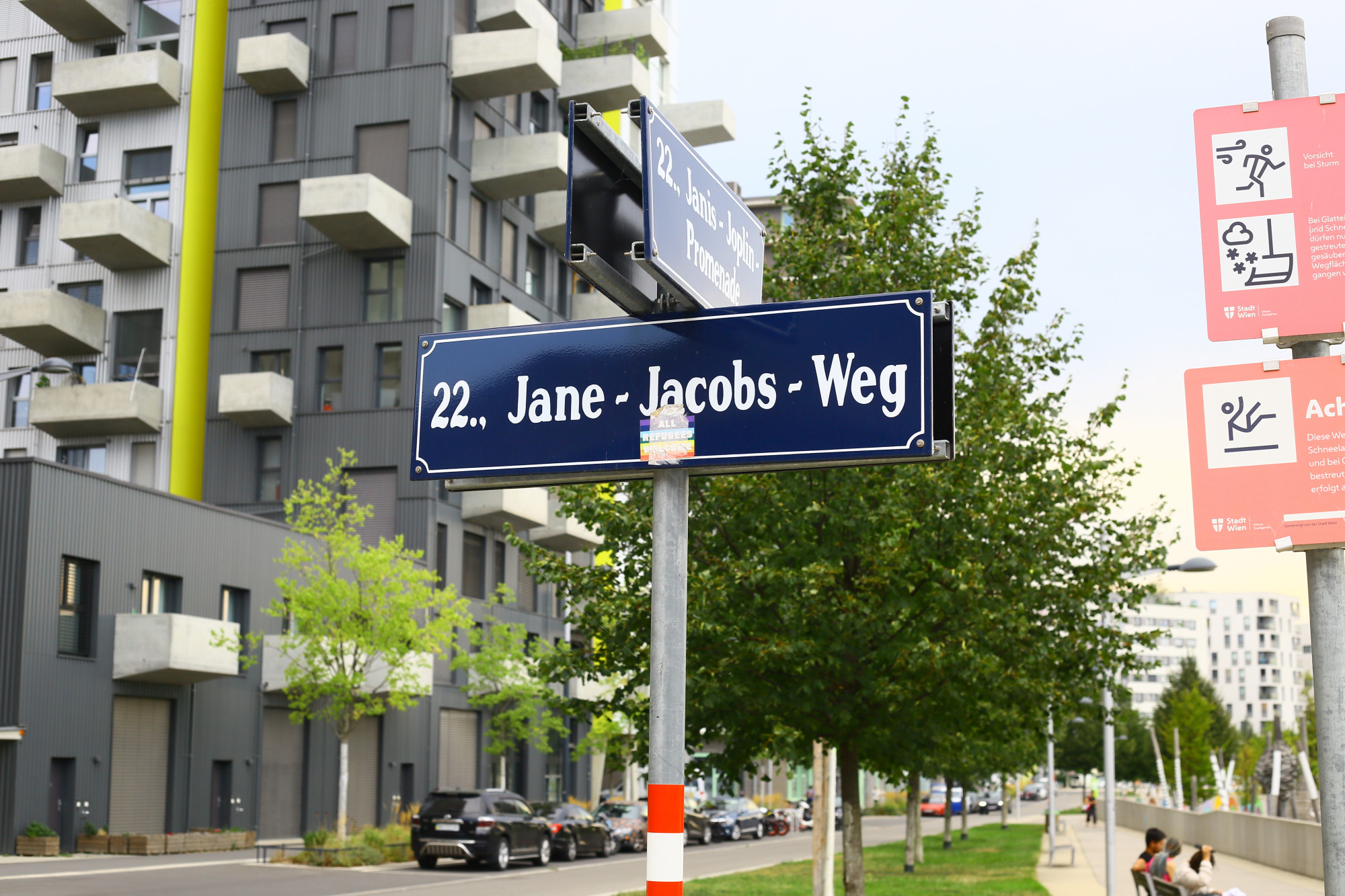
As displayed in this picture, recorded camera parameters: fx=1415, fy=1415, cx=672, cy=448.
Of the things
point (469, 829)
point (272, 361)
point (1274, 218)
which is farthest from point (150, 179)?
point (1274, 218)

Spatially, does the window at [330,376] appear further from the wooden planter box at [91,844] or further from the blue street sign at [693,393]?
the blue street sign at [693,393]

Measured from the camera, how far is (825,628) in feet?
49.4

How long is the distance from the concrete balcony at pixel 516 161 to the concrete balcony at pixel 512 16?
3.38 m

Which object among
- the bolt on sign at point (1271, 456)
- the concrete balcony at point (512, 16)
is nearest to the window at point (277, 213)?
the concrete balcony at point (512, 16)

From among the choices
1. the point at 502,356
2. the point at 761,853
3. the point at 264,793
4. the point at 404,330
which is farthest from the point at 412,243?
the point at 502,356

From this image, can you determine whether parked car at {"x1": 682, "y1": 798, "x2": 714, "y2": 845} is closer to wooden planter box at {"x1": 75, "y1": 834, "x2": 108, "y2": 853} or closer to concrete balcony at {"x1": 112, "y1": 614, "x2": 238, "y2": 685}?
concrete balcony at {"x1": 112, "y1": 614, "x2": 238, "y2": 685}

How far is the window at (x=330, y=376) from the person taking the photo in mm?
45031

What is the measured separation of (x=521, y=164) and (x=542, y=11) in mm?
5492

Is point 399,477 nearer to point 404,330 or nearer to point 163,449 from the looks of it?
point 404,330

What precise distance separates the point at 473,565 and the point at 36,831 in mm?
19091

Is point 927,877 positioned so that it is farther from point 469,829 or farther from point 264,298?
point 264,298

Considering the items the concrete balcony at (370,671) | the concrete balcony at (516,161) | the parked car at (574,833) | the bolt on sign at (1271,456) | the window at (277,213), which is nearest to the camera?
the bolt on sign at (1271,456)

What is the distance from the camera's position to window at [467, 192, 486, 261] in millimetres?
47125

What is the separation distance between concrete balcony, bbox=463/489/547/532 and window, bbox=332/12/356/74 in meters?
14.7
